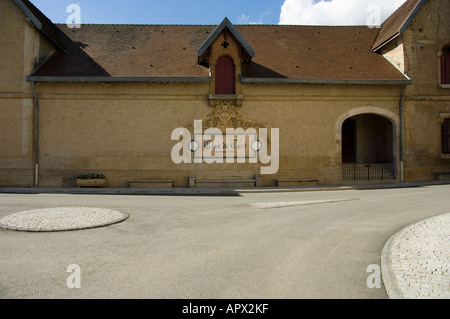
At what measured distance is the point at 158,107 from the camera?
17.0m

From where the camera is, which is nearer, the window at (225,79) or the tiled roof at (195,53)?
the window at (225,79)

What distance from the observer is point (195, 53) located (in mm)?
18875

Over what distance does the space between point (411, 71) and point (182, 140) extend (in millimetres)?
12573

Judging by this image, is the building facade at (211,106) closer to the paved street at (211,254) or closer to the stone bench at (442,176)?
the stone bench at (442,176)

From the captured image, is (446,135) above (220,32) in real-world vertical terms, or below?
below

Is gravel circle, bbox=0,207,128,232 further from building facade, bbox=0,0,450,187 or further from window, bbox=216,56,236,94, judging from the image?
window, bbox=216,56,236,94

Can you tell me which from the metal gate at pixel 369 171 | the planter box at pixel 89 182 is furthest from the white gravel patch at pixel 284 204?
the planter box at pixel 89 182

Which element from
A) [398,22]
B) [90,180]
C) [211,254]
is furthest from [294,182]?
[211,254]

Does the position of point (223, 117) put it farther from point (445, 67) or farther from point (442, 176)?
point (445, 67)

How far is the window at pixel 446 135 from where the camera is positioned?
18422 millimetres

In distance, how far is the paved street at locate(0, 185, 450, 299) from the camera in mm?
4000

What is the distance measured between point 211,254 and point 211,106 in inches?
Answer: 487

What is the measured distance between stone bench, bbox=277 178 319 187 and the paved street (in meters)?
7.40

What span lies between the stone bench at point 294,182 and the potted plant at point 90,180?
8.63 metres
